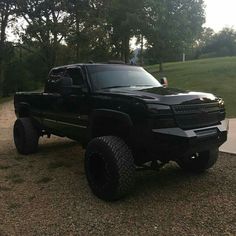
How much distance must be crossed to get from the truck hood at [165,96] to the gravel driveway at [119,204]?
4.38ft

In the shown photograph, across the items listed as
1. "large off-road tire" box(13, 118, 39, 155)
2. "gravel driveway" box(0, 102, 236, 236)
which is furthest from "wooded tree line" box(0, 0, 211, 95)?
"gravel driveway" box(0, 102, 236, 236)

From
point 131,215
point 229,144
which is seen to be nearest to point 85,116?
point 131,215

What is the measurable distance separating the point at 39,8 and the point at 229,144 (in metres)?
Result: 28.0

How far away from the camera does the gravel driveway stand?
4699 mm

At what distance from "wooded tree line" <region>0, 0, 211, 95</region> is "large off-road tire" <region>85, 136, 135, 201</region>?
27.5 m

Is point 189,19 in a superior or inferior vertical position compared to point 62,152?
superior

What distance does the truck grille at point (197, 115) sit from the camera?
5.26 m

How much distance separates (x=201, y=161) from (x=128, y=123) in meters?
1.96

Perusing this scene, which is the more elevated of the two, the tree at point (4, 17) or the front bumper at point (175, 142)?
the tree at point (4, 17)

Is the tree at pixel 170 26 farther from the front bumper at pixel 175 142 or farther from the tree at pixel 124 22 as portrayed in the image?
the front bumper at pixel 175 142

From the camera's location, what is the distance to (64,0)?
109ft

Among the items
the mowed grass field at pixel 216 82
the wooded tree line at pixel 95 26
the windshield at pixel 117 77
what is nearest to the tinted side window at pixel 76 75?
the windshield at pixel 117 77

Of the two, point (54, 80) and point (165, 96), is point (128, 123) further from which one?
point (54, 80)

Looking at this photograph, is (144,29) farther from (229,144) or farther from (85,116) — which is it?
(85,116)
